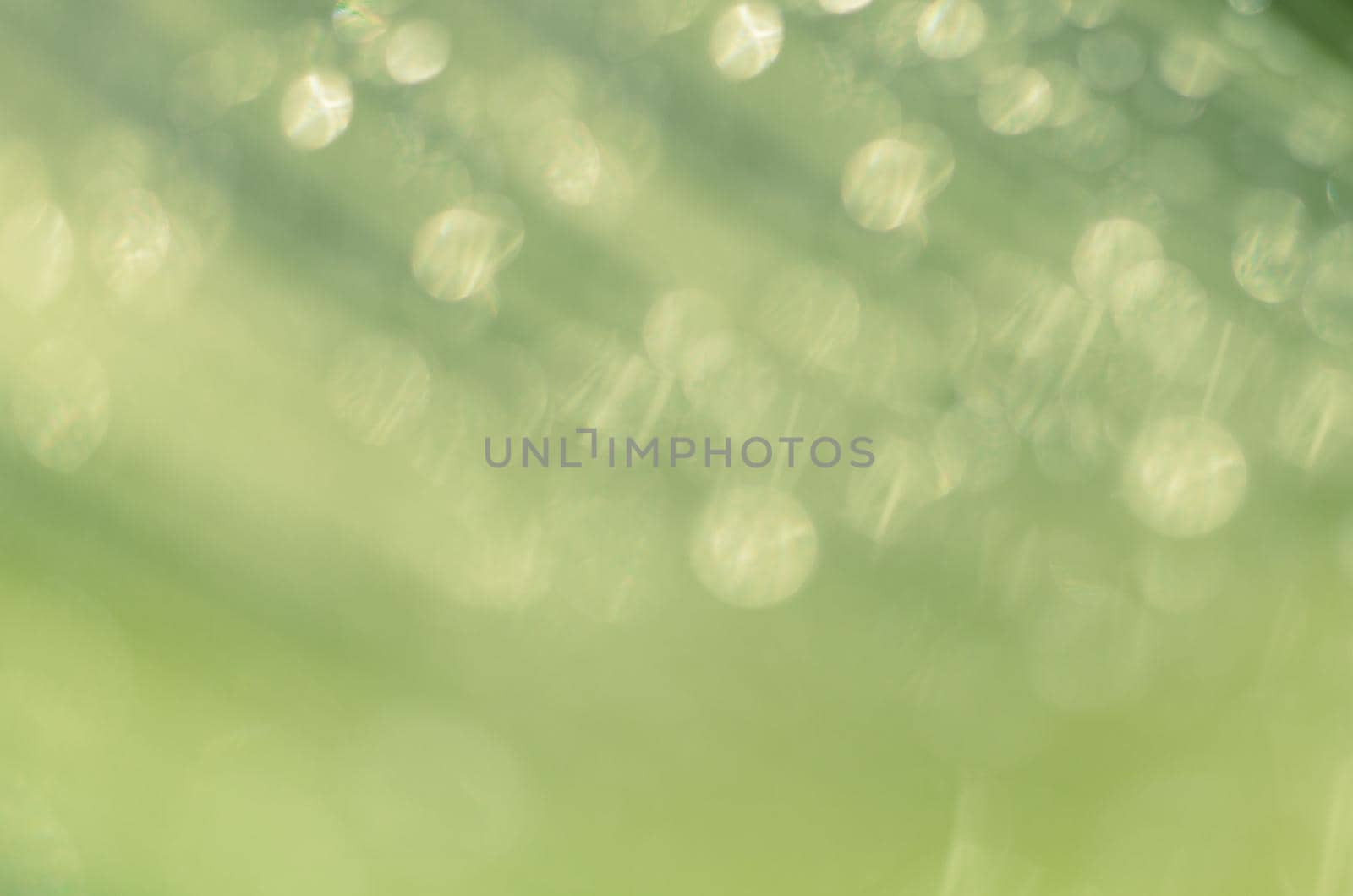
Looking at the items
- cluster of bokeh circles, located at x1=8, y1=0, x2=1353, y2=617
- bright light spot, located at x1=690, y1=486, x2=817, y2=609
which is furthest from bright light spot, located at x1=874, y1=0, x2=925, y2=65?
bright light spot, located at x1=690, y1=486, x2=817, y2=609

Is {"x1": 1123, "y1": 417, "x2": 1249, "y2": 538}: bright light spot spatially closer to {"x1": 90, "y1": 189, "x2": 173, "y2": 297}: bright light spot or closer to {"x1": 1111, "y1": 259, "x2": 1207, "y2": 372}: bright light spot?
{"x1": 1111, "y1": 259, "x2": 1207, "y2": 372}: bright light spot

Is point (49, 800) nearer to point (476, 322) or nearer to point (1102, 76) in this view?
point (476, 322)

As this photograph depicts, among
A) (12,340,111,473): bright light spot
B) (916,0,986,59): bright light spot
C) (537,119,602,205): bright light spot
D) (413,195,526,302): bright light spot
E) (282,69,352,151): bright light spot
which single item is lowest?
(12,340,111,473): bright light spot

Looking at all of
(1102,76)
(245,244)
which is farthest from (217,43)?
(1102,76)

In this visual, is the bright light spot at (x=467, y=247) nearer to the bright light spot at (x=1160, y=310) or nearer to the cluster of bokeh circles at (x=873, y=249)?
the cluster of bokeh circles at (x=873, y=249)

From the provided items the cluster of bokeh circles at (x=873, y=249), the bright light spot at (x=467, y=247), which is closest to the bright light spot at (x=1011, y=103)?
the cluster of bokeh circles at (x=873, y=249)

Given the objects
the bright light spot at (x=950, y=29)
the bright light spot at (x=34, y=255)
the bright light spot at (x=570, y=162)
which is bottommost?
the bright light spot at (x=34, y=255)
